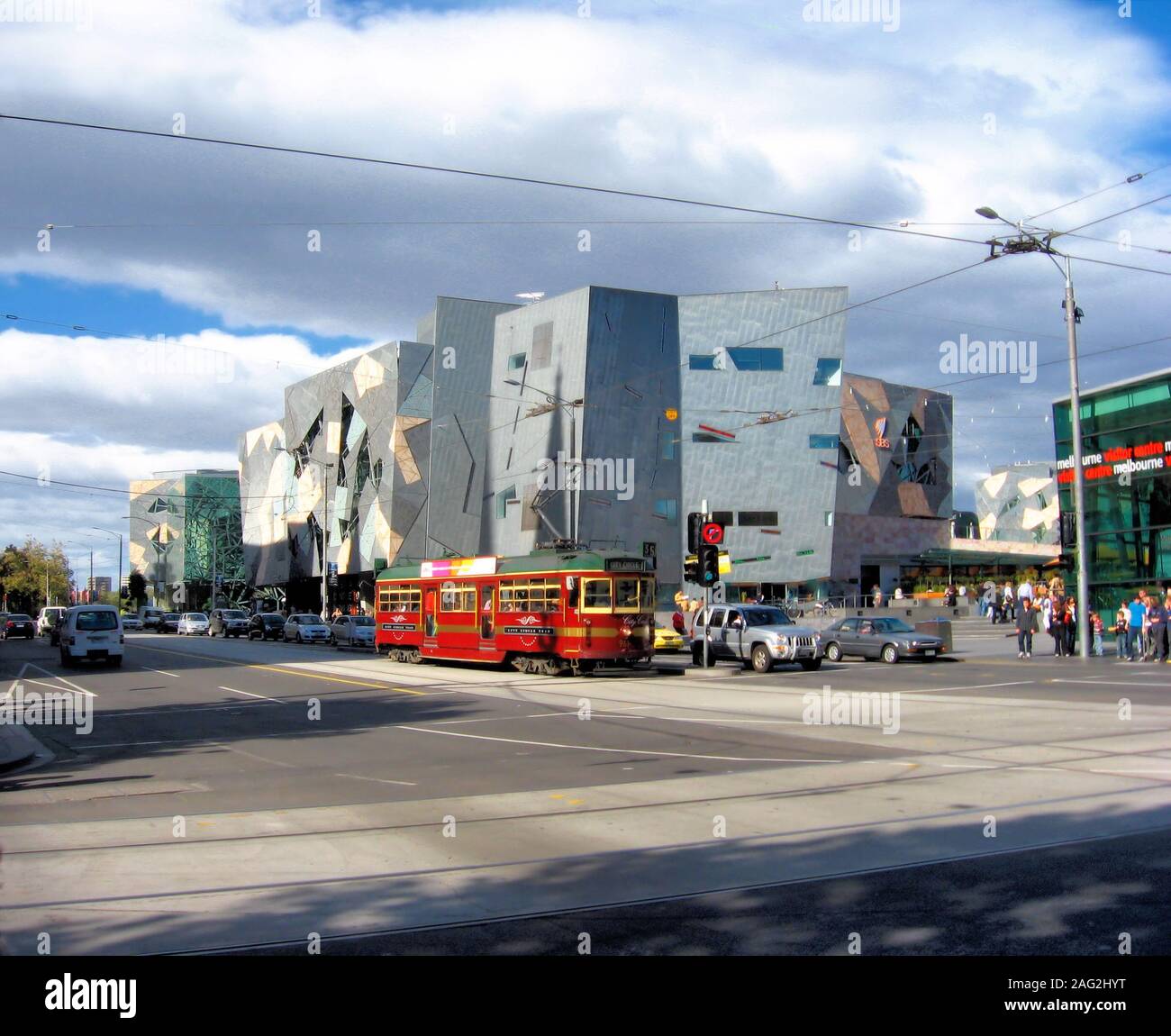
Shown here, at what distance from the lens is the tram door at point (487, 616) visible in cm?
3067

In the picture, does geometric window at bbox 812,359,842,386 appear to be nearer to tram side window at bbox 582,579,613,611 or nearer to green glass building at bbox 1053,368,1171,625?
green glass building at bbox 1053,368,1171,625

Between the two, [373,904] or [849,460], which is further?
[849,460]

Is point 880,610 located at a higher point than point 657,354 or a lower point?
lower

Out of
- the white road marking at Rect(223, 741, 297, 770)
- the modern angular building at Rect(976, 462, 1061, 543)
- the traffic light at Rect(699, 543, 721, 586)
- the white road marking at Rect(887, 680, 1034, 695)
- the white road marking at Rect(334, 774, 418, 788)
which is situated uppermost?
the modern angular building at Rect(976, 462, 1061, 543)

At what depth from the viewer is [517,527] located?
65.8 meters

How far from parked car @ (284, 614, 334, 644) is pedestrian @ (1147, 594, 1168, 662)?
1486 inches

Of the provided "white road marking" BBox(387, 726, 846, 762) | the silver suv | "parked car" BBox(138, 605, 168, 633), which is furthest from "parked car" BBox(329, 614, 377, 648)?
"parked car" BBox(138, 605, 168, 633)

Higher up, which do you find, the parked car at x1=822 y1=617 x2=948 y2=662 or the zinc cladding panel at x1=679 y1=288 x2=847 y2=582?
the zinc cladding panel at x1=679 y1=288 x2=847 y2=582

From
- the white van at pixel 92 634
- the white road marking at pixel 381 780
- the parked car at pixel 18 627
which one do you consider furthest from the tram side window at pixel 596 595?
the parked car at pixel 18 627

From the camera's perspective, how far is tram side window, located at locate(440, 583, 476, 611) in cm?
3181

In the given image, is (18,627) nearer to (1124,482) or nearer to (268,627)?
(268,627)

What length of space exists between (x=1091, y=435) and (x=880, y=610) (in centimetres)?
1509
